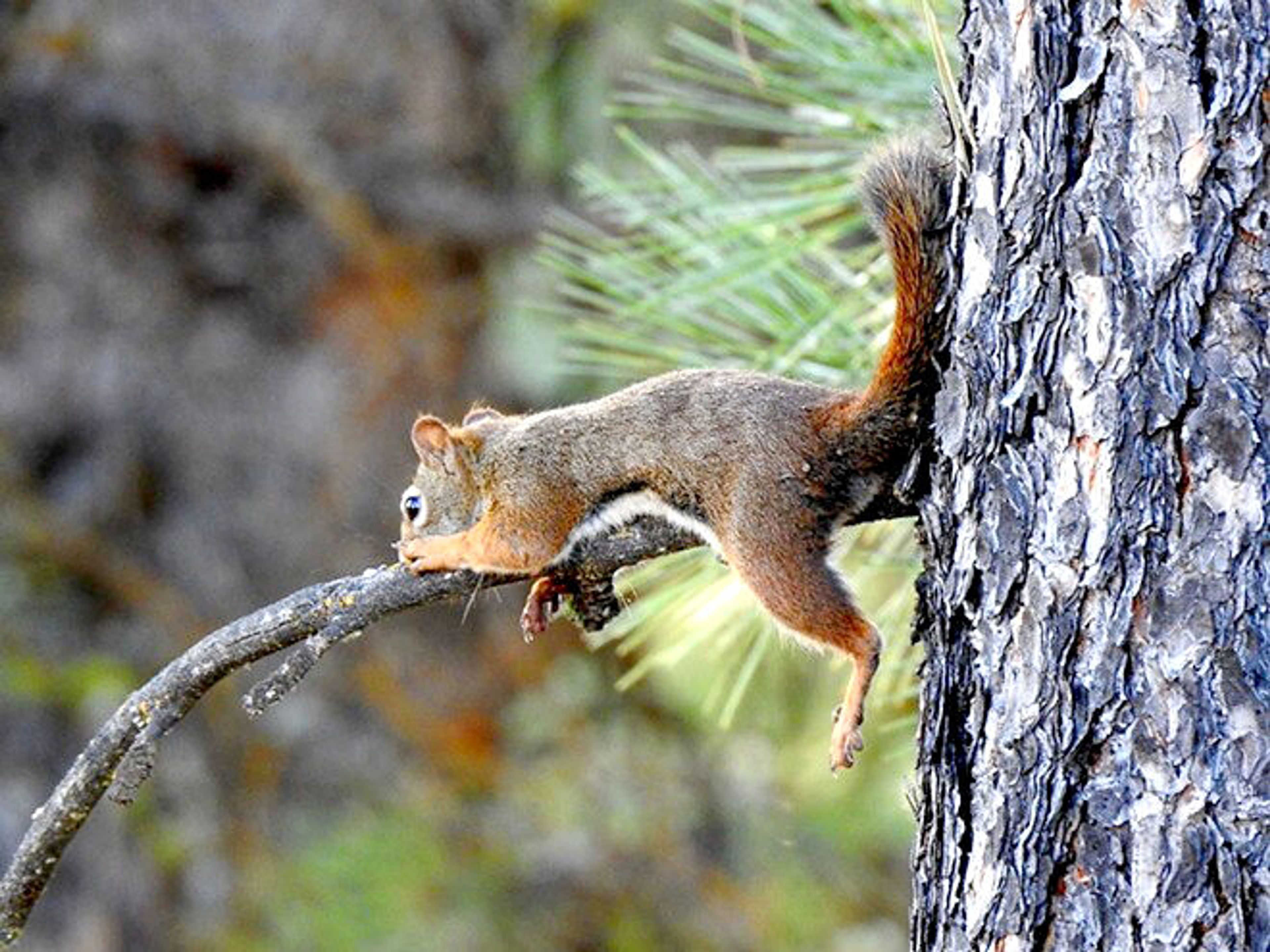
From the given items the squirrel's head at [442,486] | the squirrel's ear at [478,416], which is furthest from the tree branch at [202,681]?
the squirrel's ear at [478,416]

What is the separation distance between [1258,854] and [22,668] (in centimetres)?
337

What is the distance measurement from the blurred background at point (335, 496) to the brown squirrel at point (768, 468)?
2006 mm

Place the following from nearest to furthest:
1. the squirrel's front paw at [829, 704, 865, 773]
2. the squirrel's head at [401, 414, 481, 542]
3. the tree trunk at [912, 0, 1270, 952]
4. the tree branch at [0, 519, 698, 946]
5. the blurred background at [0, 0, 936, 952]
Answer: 1. the tree trunk at [912, 0, 1270, 952]
2. the tree branch at [0, 519, 698, 946]
3. the squirrel's front paw at [829, 704, 865, 773]
4. the squirrel's head at [401, 414, 481, 542]
5. the blurred background at [0, 0, 936, 952]

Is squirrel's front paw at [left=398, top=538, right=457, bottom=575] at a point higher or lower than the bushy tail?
lower

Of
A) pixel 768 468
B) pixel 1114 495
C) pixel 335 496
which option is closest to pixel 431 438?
pixel 768 468

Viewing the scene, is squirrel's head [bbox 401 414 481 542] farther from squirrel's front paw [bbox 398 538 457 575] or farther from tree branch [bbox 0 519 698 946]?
tree branch [bbox 0 519 698 946]

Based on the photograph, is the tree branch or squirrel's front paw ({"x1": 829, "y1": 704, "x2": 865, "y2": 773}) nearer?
the tree branch

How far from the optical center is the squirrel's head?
1.86m

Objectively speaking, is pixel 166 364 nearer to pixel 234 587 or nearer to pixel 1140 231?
pixel 234 587

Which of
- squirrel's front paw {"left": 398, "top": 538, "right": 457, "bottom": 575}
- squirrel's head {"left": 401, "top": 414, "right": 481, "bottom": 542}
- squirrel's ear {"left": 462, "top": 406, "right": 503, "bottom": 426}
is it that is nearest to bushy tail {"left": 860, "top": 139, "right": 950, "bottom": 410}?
squirrel's front paw {"left": 398, "top": 538, "right": 457, "bottom": 575}

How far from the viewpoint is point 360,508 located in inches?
162

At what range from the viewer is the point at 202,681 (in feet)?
4.10

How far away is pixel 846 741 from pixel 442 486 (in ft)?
2.07

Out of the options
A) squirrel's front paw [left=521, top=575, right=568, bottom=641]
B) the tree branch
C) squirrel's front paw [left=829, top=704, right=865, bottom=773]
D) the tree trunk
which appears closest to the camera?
the tree trunk
